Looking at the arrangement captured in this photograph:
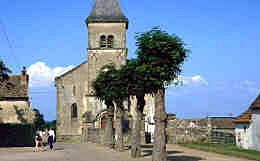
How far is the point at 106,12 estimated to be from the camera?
4822 centimetres

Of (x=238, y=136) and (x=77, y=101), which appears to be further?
(x=77, y=101)

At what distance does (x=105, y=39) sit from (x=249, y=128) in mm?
22292

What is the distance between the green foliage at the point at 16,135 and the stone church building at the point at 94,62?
1134 cm

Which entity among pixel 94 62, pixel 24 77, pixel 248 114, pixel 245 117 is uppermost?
pixel 94 62

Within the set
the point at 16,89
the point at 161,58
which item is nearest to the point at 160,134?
the point at 161,58

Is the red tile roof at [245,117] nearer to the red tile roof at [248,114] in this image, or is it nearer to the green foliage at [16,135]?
the red tile roof at [248,114]

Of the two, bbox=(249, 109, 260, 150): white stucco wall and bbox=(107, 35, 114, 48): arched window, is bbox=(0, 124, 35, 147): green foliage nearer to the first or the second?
bbox=(107, 35, 114, 48): arched window

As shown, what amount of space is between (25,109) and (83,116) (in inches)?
351

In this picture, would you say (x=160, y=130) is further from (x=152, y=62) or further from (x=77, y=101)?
(x=77, y=101)

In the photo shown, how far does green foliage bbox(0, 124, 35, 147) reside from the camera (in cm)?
3416

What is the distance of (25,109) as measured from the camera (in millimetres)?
39312

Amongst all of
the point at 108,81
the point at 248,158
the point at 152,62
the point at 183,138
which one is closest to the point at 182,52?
the point at 152,62

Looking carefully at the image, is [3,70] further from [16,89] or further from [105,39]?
[105,39]

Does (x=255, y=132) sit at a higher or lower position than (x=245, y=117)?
lower
